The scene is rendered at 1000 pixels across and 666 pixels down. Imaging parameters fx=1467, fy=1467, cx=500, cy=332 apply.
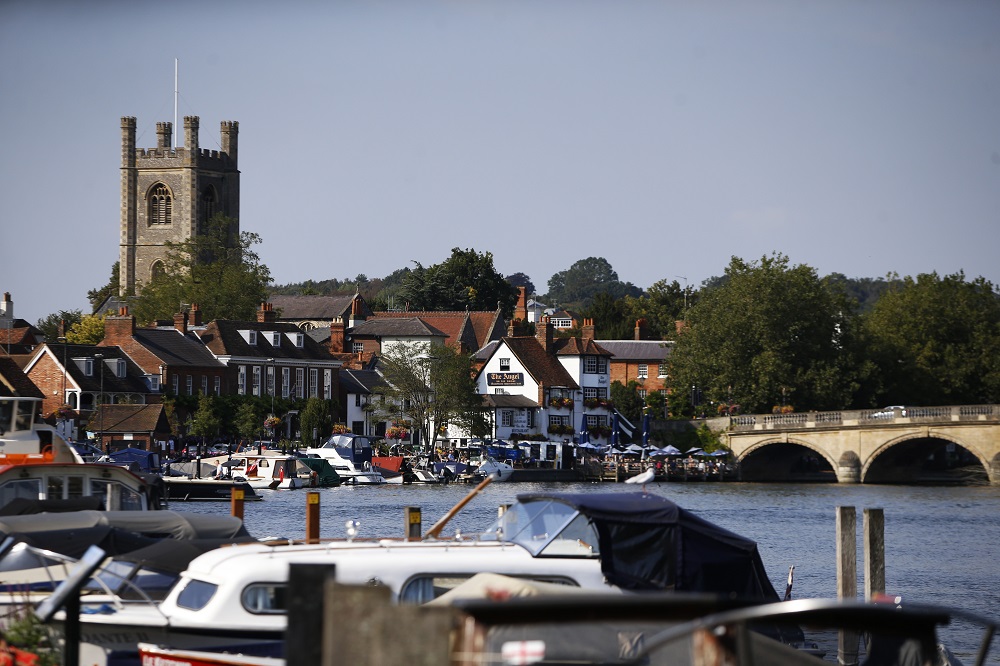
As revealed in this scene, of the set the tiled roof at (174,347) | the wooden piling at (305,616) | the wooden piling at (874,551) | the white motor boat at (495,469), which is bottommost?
the white motor boat at (495,469)

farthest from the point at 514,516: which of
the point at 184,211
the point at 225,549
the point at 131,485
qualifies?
the point at 184,211

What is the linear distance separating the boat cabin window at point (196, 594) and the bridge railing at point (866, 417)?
230 ft

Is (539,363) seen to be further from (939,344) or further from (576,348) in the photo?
(939,344)

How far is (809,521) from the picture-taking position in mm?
53906

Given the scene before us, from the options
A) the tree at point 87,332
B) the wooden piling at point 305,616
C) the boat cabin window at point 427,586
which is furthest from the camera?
the tree at point 87,332

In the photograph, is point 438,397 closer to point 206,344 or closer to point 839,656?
point 206,344

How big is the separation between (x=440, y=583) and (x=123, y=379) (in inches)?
2775

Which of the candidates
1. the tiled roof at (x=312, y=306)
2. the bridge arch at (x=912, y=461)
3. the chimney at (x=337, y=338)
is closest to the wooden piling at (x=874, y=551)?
the bridge arch at (x=912, y=461)

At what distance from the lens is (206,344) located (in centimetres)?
9381

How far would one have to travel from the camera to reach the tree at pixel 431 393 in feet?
300

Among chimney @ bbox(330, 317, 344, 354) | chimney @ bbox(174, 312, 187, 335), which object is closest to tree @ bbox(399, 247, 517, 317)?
chimney @ bbox(330, 317, 344, 354)

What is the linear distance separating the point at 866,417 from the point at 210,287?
5434cm

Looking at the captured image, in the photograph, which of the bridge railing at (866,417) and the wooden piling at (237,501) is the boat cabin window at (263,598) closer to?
the wooden piling at (237,501)

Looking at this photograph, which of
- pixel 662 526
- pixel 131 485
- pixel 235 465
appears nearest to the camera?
pixel 662 526
